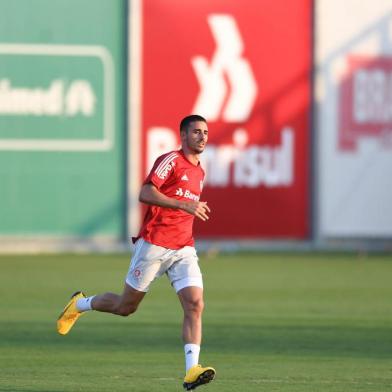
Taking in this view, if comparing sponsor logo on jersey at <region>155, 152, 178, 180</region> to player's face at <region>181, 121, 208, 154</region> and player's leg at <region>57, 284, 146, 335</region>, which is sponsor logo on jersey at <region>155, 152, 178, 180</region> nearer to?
player's face at <region>181, 121, 208, 154</region>

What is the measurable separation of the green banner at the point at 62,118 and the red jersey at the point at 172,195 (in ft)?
50.7

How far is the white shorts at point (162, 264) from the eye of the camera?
11.1m

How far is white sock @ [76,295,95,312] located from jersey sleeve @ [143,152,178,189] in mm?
1829

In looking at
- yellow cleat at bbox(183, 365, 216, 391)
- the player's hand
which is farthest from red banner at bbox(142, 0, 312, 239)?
yellow cleat at bbox(183, 365, 216, 391)

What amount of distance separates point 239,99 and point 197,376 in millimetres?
17470

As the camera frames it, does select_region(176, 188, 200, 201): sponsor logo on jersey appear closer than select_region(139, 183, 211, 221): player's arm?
No

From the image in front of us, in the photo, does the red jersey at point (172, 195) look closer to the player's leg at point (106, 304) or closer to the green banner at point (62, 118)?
the player's leg at point (106, 304)

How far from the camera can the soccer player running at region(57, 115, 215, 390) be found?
35.5ft

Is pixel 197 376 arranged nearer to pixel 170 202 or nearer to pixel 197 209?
pixel 197 209

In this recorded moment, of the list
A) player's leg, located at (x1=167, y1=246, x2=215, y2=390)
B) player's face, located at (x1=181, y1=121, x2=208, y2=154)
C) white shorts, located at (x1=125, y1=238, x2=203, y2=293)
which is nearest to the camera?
player's leg, located at (x1=167, y1=246, x2=215, y2=390)

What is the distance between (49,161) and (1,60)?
215 cm

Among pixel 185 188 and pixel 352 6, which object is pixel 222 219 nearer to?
pixel 352 6

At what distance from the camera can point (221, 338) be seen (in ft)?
47.3

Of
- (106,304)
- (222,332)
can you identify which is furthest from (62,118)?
(106,304)
